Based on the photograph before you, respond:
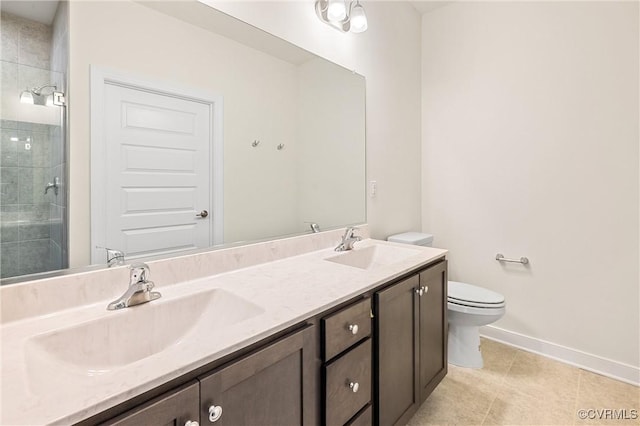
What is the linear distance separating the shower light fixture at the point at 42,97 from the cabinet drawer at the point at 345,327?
3.38 feet

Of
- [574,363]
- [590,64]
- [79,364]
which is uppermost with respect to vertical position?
[590,64]

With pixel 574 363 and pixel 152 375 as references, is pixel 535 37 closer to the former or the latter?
pixel 574 363

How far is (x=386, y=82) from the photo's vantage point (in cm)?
225

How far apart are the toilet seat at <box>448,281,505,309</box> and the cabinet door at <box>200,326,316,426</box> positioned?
1.33 m

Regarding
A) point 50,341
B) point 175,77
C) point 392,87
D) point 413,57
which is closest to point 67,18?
point 175,77

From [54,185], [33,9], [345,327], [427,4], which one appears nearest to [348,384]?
[345,327]

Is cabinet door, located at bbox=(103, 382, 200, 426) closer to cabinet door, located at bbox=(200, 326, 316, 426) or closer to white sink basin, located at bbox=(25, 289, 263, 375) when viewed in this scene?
cabinet door, located at bbox=(200, 326, 316, 426)

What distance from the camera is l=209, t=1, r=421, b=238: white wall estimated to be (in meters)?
1.70

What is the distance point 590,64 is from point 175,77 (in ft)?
7.84

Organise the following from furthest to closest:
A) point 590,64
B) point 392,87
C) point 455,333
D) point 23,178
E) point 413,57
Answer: point 413,57
point 392,87
point 455,333
point 590,64
point 23,178

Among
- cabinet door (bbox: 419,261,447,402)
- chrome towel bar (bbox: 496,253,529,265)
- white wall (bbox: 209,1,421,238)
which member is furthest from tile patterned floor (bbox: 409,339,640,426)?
white wall (bbox: 209,1,421,238)

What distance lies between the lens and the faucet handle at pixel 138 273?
3.05ft

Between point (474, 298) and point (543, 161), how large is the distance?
1.07 meters

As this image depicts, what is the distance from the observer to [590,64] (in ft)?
6.27
